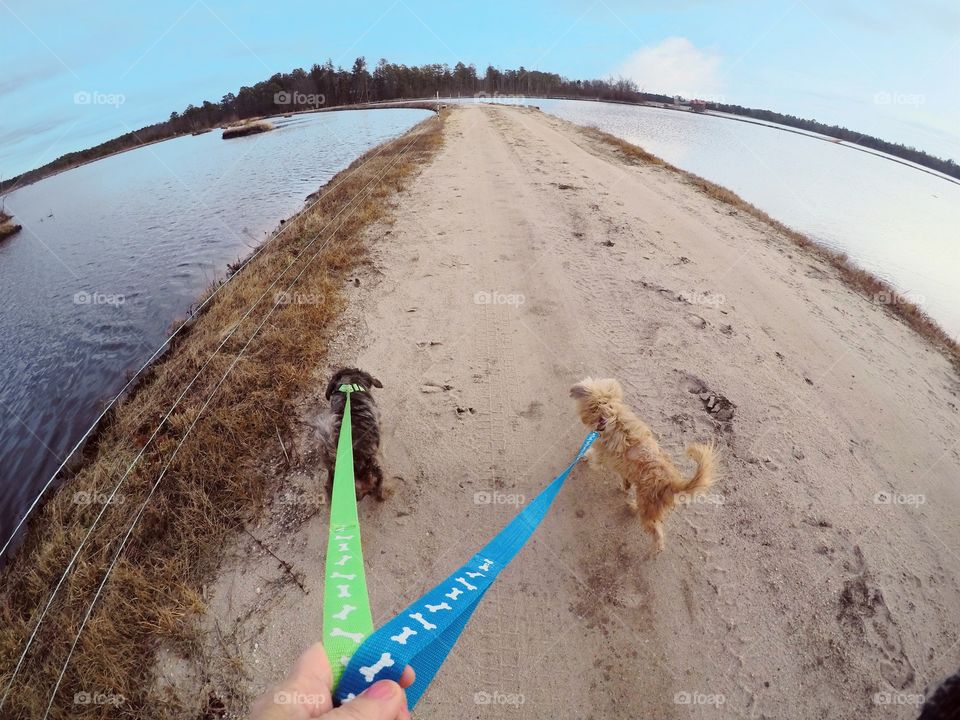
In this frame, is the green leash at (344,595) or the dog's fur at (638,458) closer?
the green leash at (344,595)

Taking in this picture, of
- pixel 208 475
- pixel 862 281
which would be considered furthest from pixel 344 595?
pixel 862 281

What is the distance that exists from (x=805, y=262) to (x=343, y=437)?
11.6m

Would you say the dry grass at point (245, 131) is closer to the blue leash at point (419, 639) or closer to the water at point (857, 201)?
the water at point (857, 201)

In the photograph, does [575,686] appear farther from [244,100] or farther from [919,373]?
[244,100]

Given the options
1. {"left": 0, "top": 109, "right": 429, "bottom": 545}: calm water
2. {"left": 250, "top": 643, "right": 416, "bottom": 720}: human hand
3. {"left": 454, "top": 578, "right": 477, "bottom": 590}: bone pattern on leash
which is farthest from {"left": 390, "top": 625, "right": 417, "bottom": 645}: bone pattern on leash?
{"left": 0, "top": 109, "right": 429, "bottom": 545}: calm water

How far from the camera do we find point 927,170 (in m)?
31.2

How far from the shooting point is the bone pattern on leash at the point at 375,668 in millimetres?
1591

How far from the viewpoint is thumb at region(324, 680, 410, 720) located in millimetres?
1415

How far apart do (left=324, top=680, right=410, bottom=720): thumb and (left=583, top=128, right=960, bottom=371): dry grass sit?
396 inches

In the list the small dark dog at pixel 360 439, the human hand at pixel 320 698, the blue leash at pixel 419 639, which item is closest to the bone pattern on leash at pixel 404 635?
the blue leash at pixel 419 639

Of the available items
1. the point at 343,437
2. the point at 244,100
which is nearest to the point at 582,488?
the point at 343,437

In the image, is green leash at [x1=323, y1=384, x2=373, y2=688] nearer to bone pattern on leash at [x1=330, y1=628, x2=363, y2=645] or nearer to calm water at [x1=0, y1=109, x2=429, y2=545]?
bone pattern on leash at [x1=330, y1=628, x2=363, y2=645]

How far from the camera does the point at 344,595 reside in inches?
73.0

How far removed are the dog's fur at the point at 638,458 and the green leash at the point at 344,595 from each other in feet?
9.35
